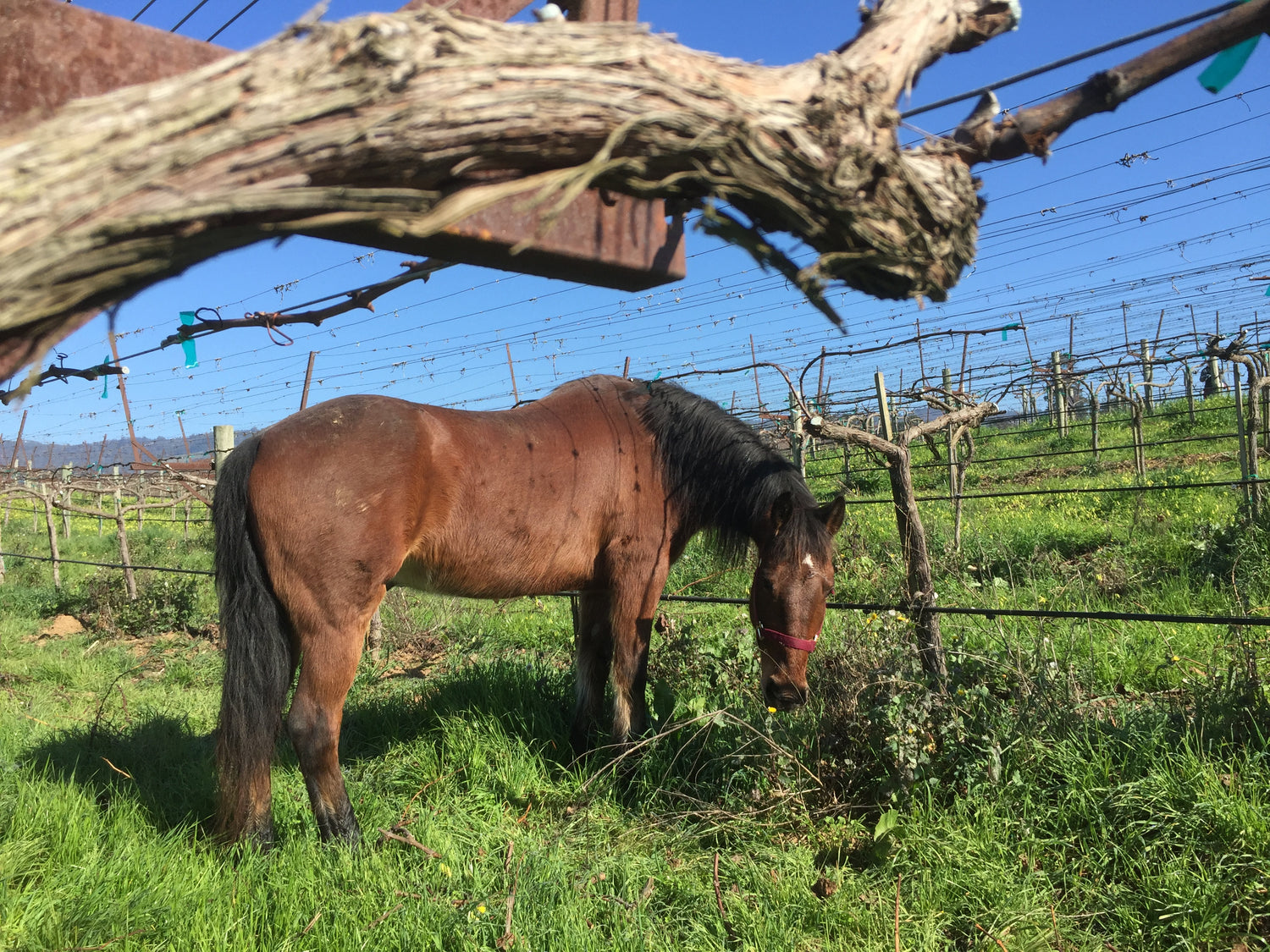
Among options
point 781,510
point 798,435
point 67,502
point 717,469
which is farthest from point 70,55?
point 67,502

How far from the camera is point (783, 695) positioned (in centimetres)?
367

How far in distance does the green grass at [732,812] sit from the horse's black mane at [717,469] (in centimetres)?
74

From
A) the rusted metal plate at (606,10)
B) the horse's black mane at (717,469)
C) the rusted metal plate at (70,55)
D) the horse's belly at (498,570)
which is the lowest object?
the horse's belly at (498,570)

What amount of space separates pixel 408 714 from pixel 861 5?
13.4 ft

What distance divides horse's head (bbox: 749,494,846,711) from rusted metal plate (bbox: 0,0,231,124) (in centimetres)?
321

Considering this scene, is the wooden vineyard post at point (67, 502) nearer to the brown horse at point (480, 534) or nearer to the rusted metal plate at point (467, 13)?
the brown horse at point (480, 534)

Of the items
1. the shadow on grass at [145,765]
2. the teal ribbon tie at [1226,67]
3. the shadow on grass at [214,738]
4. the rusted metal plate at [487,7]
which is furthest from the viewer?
the shadow on grass at [214,738]

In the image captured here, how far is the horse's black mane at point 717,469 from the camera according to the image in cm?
414

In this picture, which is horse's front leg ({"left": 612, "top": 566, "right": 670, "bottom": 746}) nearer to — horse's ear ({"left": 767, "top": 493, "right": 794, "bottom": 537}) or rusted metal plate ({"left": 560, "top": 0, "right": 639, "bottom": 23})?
horse's ear ({"left": 767, "top": 493, "right": 794, "bottom": 537})

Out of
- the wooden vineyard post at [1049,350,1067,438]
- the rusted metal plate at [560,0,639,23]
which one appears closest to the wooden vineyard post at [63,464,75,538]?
the rusted metal plate at [560,0,639,23]

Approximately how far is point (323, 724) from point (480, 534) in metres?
1.04

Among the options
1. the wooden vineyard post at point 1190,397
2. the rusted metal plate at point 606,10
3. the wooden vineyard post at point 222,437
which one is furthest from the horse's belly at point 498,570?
the wooden vineyard post at point 1190,397

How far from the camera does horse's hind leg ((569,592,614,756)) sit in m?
4.18

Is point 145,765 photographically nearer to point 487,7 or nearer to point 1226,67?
point 487,7
